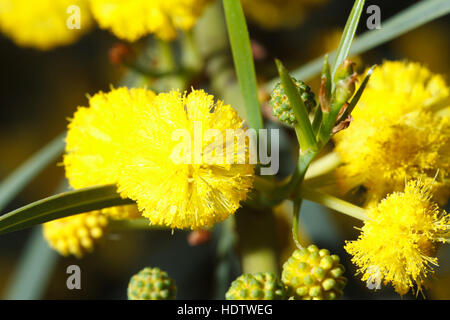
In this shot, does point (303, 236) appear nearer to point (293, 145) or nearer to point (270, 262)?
point (293, 145)

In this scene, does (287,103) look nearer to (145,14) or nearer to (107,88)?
(145,14)

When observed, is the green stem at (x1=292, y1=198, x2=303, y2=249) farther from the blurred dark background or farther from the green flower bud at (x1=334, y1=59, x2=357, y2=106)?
the blurred dark background

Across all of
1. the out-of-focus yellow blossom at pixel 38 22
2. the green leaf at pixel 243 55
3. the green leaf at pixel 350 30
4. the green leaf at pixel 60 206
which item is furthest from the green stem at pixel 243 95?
the out-of-focus yellow blossom at pixel 38 22

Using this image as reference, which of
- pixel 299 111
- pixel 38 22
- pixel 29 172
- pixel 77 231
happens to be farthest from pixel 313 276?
pixel 38 22

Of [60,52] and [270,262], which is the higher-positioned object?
[60,52]

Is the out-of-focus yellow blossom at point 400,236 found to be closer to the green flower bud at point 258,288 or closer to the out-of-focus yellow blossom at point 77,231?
the green flower bud at point 258,288

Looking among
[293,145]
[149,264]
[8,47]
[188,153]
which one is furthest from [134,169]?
[8,47]

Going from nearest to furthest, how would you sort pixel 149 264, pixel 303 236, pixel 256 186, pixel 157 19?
pixel 256 186, pixel 157 19, pixel 303 236, pixel 149 264
